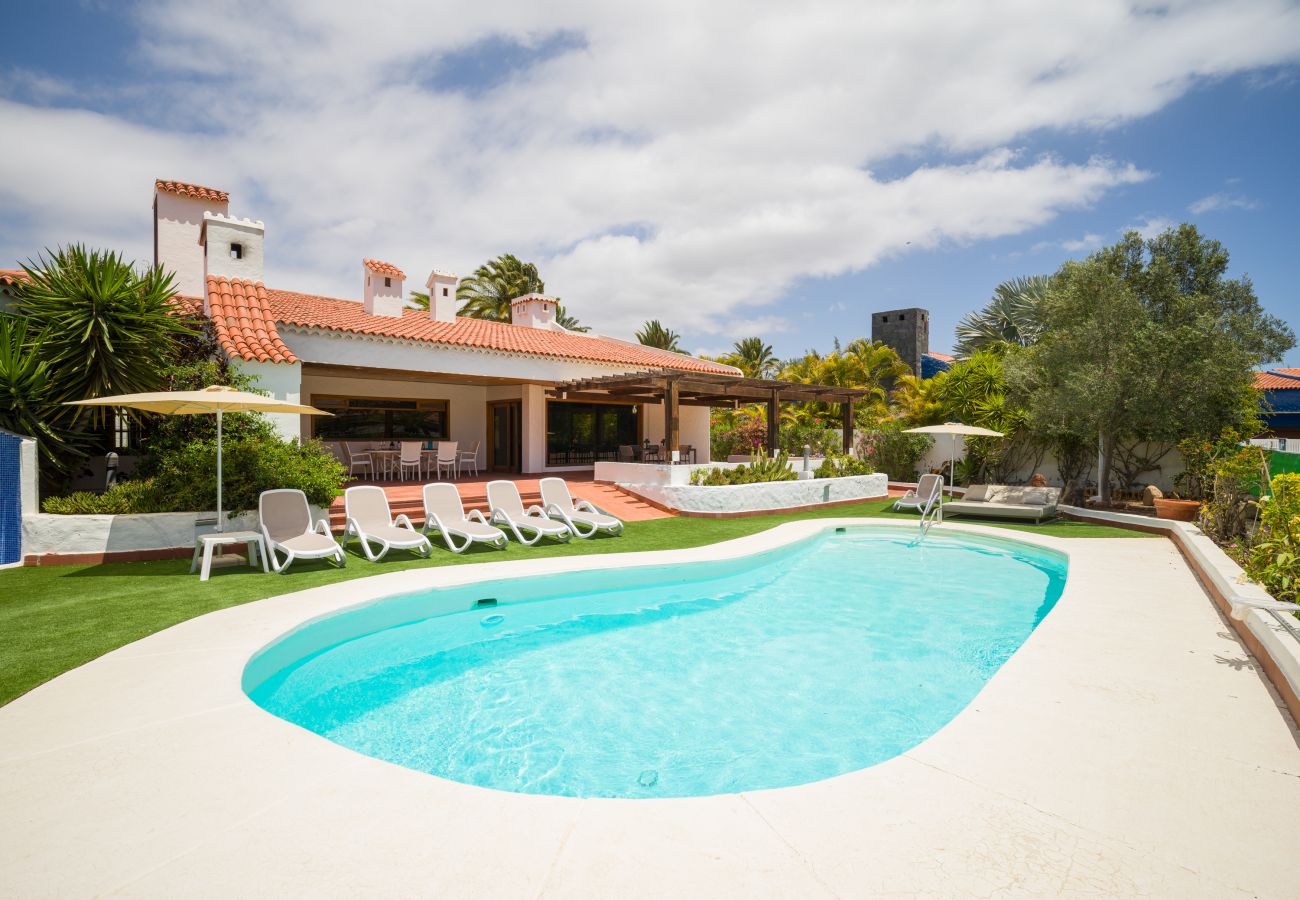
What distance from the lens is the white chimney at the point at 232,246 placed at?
12984 mm

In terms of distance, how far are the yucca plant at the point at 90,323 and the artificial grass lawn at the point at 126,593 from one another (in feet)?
9.58

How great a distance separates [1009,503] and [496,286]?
1220 inches

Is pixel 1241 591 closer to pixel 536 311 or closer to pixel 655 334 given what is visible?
pixel 536 311

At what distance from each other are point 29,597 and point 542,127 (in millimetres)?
12792

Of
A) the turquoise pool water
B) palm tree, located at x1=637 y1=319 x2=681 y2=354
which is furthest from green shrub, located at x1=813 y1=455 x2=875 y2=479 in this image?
palm tree, located at x1=637 y1=319 x2=681 y2=354

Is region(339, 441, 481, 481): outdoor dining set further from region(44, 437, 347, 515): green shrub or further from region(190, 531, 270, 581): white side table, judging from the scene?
region(190, 531, 270, 581): white side table

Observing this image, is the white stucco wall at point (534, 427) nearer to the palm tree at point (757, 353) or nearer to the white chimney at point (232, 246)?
the white chimney at point (232, 246)

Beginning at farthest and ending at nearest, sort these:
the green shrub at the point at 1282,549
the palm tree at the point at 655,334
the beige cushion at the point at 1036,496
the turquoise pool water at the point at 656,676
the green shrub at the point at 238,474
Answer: the palm tree at the point at 655,334 < the beige cushion at the point at 1036,496 < the green shrub at the point at 238,474 < the green shrub at the point at 1282,549 < the turquoise pool water at the point at 656,676

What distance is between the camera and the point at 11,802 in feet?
9.70

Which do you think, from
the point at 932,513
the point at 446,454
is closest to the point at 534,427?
the point at 446,454

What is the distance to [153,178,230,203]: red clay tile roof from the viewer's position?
50.9 feet

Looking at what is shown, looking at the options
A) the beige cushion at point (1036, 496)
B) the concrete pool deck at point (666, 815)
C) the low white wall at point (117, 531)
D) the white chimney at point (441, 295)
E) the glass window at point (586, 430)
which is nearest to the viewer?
the concrete pool deck at point (666, 815)

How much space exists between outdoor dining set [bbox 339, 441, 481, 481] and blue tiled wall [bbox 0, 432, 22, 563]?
8.31 metres

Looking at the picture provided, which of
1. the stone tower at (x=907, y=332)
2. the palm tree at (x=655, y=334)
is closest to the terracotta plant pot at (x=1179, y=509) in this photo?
the palm tree at (x=655, y=334)
